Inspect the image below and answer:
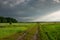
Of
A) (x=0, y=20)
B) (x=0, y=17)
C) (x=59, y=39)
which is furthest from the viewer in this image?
(x=0, y=17)

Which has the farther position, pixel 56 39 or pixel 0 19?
pixel 0 19

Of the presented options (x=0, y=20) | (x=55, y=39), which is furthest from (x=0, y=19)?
(x=55, y=39)

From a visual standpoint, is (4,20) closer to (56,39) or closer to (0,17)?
(0,17)

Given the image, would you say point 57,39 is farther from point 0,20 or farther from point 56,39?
point 0,20

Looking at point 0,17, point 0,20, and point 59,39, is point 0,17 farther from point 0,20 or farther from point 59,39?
point 59,39

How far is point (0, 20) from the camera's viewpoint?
6078 inches

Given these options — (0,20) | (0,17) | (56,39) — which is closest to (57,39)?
(56,39)

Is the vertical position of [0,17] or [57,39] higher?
[0,17]

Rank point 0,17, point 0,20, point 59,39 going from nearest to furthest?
point 59,39
point 0,20
point 0,17

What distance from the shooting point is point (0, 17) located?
164 meters

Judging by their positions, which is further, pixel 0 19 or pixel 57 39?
pixel 0 19

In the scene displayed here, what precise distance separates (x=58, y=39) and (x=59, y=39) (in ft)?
0.81

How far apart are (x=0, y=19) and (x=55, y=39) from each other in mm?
133600

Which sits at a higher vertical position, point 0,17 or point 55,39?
point 0,17
